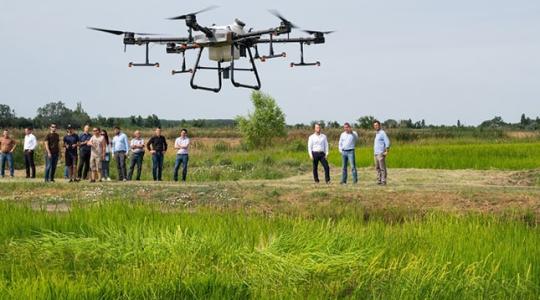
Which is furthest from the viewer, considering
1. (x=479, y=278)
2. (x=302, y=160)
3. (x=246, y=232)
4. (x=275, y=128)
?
(x=275, y=128)

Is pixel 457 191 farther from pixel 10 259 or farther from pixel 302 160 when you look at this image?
pixel 302 160

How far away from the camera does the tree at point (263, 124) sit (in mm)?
65250

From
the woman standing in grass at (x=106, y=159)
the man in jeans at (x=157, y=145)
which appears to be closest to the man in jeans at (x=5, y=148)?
the woman standing in grass at (x=106, y=159)

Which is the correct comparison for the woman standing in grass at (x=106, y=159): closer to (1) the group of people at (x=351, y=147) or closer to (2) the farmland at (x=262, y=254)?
(1) the group of people at (x=351, y=147)

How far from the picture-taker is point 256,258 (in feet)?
33.6

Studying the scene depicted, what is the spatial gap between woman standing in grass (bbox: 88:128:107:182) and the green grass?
10732mm

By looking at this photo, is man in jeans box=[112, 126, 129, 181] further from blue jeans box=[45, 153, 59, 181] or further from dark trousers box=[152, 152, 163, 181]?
blue jeans box=[45, 153, 59, 181]

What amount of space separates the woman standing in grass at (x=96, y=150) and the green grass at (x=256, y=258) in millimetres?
10732

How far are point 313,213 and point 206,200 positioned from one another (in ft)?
11.3

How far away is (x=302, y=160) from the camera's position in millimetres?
37031

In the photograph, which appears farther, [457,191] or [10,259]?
[457,191]

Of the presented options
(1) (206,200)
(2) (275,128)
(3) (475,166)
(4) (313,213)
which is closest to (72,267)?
(4) (313,213)

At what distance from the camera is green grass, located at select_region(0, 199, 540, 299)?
28.9 feet

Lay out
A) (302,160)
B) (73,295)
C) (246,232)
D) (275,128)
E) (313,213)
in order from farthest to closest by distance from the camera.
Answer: (275,128), (302,160), (313,213), (246,232), (73,295)
